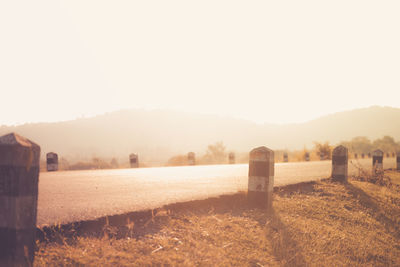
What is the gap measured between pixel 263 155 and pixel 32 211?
11.0 feet

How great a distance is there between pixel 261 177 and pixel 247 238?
1.36 m

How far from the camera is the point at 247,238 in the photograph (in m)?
3.68

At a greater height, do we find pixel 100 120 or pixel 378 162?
pixel 100 120

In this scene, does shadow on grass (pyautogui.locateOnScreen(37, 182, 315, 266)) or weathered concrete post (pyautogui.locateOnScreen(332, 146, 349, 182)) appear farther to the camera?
weathered concrete post (pyautogui.locateOnScreen(332, 146, 349, 182))

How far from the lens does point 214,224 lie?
397 centimetres

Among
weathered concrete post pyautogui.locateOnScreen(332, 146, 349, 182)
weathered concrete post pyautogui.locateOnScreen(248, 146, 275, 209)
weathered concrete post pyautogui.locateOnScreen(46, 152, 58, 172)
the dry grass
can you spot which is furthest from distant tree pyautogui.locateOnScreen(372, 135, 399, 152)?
weathered concrete post pyautogui.locateOnScreen(248, 146, 275, 209)

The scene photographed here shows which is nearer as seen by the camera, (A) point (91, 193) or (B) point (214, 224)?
(B) point (214, 224)

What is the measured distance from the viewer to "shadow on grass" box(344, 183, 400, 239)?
5199 mm

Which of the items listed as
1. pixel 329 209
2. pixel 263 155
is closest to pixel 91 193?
pixel 263 155

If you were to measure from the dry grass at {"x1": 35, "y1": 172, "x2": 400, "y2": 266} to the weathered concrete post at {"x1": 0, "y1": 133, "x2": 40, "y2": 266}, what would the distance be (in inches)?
11.1

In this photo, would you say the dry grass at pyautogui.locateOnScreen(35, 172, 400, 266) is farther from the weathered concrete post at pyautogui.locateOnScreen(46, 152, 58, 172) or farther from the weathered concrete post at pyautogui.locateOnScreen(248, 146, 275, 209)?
the weathered concrete post at pyautogui.locateOnScreen(46, 152, 58, 172)

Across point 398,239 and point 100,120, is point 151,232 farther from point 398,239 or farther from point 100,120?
point 100,120

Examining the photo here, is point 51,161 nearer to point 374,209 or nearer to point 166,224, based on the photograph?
point 166,224

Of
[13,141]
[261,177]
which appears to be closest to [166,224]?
[261,177]
